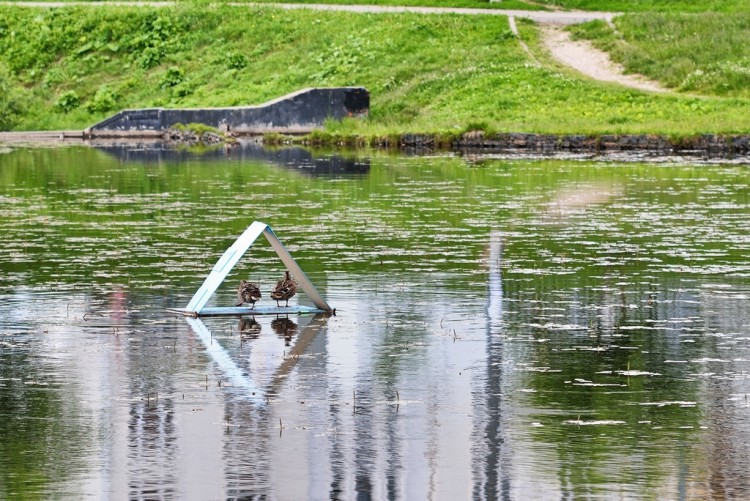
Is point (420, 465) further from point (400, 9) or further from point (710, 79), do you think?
point (400, 9)

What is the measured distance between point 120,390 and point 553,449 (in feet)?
12.2

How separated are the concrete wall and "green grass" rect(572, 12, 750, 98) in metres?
8.48

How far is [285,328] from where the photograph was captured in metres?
16.3

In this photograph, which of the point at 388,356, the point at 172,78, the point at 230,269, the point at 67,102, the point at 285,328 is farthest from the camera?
the point at 67,102

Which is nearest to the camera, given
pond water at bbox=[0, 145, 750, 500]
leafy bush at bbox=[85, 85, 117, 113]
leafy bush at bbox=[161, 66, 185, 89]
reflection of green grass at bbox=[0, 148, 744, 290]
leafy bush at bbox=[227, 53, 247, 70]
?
pond water at bbox=[0, 145, 750, 500]

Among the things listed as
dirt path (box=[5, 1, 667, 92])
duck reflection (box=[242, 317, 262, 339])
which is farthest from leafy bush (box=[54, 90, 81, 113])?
duck reflection (box=[242, 317, 262, 339])

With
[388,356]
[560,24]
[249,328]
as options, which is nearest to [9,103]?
[560,24]

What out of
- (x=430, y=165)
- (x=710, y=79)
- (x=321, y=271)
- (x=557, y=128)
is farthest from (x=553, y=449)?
(x=710, y=79)

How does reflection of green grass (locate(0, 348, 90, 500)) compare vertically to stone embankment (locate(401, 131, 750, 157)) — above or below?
below

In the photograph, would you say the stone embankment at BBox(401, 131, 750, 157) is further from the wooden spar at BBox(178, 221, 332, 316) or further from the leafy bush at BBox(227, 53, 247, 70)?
the wooden spar at BBox(178, 221, 332, 316)

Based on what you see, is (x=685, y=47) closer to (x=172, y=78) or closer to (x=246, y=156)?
(x=246, y=156)

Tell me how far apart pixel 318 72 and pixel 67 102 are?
31.2ft

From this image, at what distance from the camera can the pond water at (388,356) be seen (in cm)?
1074

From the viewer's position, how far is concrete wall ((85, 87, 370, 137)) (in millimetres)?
50844
